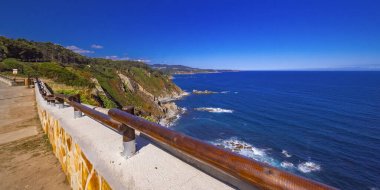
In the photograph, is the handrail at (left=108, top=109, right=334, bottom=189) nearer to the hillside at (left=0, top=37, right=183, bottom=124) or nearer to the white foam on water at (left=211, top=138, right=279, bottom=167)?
the hillside at (left=0, top=37, right=183, bottom=124)

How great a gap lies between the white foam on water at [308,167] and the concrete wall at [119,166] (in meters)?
22.1

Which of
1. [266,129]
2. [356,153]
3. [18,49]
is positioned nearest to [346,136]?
[356,153]

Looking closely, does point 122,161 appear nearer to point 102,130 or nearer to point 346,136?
point 102,130

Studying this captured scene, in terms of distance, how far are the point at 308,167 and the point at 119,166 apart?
23.4m

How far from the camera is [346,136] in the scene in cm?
2670

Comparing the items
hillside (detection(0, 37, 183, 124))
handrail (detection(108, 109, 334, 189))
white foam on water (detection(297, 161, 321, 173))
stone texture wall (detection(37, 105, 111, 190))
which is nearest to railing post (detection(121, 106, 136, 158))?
stone texture wall (detection(37, 105, 111, 190))

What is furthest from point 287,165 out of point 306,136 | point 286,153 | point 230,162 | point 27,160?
point 230,162

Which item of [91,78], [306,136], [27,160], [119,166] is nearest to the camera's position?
[119,166]

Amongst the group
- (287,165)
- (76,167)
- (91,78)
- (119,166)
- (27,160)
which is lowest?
(287,165)

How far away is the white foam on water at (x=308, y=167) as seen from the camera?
19.8 metres

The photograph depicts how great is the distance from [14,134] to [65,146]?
12.2ft

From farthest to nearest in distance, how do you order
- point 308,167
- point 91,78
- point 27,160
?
point 91,78, point 308,167, point 27,160

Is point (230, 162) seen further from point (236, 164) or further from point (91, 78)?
point (91, 78)

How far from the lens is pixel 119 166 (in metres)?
2.00
